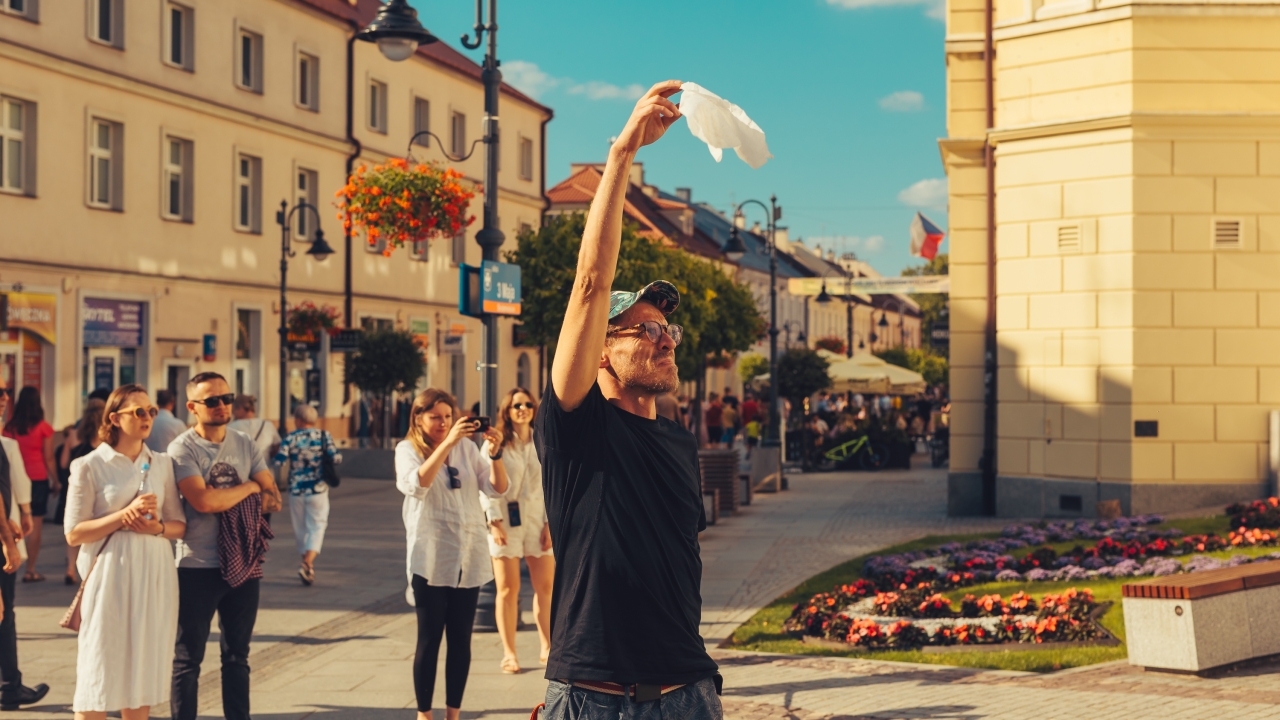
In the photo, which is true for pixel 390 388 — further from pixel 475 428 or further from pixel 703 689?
pixel 703 689

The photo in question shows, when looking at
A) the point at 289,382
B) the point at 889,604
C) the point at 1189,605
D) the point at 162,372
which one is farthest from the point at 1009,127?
the point at 289,382

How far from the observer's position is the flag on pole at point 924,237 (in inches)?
1207

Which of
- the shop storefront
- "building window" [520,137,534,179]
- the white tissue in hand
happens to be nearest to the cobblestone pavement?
the white tissue in hand

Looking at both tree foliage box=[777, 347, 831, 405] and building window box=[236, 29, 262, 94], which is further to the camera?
tree foliage box=[777, 347, 831, 405]

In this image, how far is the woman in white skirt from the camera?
338 inches

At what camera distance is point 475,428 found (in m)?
6.49

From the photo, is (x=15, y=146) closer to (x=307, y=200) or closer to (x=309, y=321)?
(x=309, y=321)

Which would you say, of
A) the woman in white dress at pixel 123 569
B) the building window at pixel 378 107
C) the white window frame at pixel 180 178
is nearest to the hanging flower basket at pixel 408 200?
the woman in white dress at pixel 123 569

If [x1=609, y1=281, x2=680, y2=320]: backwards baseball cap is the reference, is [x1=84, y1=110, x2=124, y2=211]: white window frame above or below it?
above

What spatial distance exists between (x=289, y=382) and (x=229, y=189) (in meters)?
5.41

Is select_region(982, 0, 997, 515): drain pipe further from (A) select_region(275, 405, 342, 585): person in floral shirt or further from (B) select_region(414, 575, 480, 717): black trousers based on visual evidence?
(B) select_region(414, 575, 480, 717): black trousers

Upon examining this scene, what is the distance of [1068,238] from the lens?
689 inches

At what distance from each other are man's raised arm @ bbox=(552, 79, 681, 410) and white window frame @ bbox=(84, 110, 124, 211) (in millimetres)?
26370

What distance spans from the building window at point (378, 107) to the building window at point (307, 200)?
149 inches
